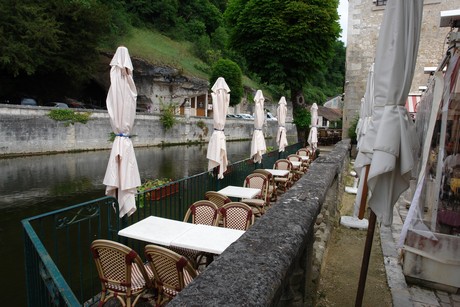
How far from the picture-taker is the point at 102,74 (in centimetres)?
3391

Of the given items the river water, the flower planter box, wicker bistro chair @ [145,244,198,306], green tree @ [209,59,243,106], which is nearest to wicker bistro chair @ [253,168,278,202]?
the flower planter box

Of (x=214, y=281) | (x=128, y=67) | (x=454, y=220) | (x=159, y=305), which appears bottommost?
(x=159, y=305)

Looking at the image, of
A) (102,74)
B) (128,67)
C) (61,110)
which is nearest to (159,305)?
(128,67)

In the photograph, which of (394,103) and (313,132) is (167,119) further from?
(394,103)

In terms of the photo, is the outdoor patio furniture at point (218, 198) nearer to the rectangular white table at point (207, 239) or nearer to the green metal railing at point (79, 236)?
the green metal railing at point (79, 236)

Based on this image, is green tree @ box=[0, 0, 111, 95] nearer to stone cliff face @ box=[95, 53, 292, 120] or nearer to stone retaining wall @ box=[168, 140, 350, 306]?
stone cliff face @ box=[95, 53, 292, 120]

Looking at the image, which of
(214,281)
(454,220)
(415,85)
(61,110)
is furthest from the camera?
(61,110)

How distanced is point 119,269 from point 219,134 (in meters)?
4.86

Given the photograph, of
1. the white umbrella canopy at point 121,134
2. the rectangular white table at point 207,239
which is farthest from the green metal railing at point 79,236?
the rectangular white table at point 207,239

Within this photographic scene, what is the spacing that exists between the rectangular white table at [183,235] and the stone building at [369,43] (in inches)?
537

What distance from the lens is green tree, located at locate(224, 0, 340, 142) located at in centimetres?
1452

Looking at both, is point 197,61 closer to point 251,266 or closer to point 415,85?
point 415,85

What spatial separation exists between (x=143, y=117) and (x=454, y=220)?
25.4 meters

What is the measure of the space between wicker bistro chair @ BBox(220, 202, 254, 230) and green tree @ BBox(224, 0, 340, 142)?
11241 millimetres
